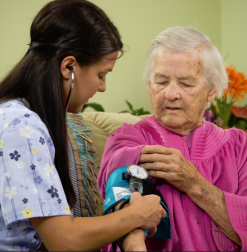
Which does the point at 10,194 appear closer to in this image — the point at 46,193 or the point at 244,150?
the point at 46,193

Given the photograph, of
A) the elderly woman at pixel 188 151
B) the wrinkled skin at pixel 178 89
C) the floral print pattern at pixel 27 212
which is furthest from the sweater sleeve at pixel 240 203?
the floral print pattern at pixel 27 212

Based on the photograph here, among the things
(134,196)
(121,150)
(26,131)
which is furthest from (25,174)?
(121,150)

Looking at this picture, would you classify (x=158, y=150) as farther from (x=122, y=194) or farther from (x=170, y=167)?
(x=122, y=194)

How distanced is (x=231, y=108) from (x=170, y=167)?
6.73ft

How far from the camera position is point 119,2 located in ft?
9.35

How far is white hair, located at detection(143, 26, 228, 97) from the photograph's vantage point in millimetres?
1354

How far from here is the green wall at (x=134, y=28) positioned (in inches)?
92.6

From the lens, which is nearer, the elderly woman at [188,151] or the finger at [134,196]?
the finger at [134,196]

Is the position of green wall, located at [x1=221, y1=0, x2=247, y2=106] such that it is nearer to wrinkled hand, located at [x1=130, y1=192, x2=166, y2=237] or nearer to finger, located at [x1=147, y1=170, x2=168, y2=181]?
finger, located at [x1=147, y1=170, x2=168, y2=181]

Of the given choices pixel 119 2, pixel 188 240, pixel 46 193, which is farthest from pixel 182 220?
pixel 119 2

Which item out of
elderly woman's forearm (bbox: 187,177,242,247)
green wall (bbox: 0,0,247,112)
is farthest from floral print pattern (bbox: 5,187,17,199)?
green wall (bbox: 0,0,247,112)

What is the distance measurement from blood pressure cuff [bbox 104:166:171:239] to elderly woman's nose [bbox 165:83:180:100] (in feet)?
1.23

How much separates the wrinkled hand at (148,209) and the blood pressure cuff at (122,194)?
8 centimetres

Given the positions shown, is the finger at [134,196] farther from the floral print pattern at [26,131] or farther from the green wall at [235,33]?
the green wall at [235,33]
